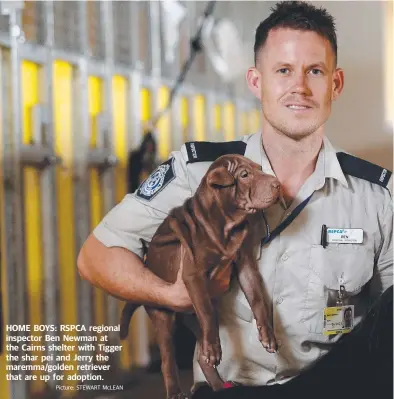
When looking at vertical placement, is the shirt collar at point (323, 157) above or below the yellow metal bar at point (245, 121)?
below

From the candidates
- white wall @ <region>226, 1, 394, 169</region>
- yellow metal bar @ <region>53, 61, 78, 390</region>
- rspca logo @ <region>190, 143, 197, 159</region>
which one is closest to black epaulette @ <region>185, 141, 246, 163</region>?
rspca logo @ <region>190, 143, 197, 159</region>

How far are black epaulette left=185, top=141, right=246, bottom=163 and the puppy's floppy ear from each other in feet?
0.22

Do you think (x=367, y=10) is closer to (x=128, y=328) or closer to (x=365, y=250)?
(x=365, y=250)

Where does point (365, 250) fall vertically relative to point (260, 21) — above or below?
below

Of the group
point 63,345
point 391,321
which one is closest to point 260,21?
point 391,321

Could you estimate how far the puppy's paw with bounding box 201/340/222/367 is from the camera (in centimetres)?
88

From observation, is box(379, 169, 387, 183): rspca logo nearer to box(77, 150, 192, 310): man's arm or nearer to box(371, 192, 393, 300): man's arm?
box(371, 192, 393, 300): man's arm

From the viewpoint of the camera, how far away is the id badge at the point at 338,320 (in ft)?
3.09

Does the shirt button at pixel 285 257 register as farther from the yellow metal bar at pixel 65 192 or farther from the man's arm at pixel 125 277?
the yellow metal bar at pixel 65 192

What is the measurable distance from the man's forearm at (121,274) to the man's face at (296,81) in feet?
1.08

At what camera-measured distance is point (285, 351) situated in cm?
94

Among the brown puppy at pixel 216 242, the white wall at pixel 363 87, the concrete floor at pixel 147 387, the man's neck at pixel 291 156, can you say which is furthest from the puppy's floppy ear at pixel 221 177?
the concrete floor at pixel 147 387

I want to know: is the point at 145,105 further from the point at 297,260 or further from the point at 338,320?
the point at 338,320

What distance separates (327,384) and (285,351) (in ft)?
0.29
